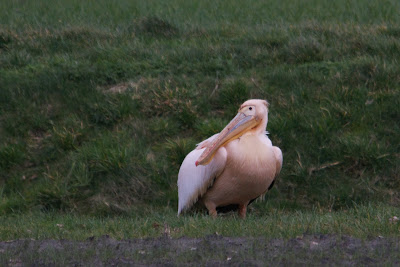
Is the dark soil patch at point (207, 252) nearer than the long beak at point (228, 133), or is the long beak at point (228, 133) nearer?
the dark soil patch at point (207, 252)

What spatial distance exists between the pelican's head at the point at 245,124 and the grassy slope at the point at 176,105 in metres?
1.50

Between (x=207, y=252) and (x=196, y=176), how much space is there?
2866 mm

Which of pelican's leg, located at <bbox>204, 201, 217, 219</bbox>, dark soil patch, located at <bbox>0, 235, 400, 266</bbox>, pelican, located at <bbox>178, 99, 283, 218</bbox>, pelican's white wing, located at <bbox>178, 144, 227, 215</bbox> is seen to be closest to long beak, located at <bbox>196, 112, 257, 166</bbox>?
pelican, located at <bbox>178, 99, 283, 218</bbox>

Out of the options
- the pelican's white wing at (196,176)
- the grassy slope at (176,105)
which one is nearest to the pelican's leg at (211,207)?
the pelican's white wing at (196,176)

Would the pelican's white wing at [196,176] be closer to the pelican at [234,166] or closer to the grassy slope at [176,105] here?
the pelican at [234,166]

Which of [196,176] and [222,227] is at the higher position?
[222,227]

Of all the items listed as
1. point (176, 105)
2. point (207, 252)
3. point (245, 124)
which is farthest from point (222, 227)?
point (176, 105)

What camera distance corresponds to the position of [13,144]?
9.70 metres

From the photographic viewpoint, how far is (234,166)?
286 inches

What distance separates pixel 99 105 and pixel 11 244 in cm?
498

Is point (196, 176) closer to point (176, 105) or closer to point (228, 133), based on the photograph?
point (228, 133)

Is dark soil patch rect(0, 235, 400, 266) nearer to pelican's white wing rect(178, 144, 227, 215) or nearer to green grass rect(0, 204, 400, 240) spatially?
green grass rect(0, 204, 400, 240)

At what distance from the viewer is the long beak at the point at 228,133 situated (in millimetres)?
7160

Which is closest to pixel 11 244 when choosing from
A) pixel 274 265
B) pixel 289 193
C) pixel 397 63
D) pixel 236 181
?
pixel 274 265
